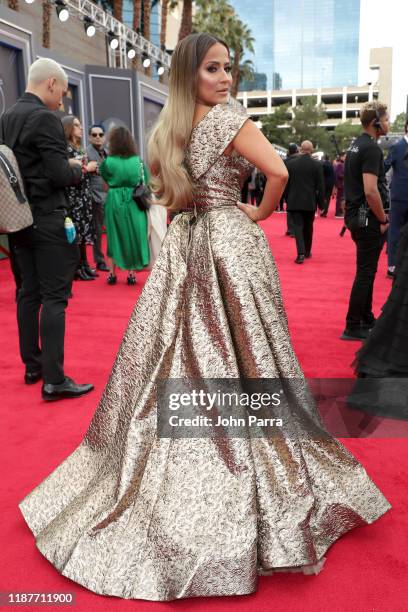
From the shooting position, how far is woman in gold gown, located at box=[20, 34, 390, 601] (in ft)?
5.47

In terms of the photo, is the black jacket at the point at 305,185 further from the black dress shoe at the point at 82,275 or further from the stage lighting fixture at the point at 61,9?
the stage lighting fixture at the point at 61,9

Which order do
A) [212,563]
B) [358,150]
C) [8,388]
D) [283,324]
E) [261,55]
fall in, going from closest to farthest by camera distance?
[212,563] → [283,324] → [8,388] → [358,150] → [261,55]

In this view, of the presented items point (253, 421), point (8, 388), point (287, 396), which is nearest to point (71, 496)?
point (253, 421)

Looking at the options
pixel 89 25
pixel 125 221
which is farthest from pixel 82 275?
pixel 89 25

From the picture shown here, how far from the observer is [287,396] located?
190 centimetres

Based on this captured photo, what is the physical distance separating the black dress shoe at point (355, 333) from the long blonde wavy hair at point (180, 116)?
2.78 metres

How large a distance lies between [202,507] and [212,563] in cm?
16

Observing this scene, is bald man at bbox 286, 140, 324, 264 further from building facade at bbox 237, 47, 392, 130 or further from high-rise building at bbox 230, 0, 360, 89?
high-rise building at bbox 230, 0, 360, 89

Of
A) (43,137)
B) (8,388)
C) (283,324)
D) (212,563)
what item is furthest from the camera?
(8,388)

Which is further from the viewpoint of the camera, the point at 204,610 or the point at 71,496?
the point at 71,496

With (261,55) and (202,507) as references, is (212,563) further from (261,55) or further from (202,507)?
(261,55)

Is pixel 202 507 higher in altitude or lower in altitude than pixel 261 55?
lower

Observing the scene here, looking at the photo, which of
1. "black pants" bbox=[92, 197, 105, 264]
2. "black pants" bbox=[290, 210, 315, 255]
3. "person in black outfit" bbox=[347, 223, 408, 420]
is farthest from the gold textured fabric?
"black pants" bbox=[290, 210, 315, 255]

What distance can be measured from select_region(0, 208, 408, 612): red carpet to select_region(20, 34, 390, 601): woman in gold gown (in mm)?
62
